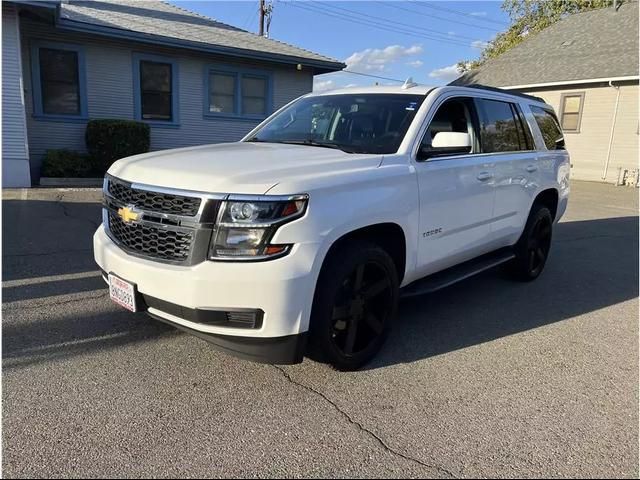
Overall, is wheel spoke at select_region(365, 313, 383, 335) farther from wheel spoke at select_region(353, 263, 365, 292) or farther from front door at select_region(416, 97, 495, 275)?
front door at select_region(416, 97, 495, 275)

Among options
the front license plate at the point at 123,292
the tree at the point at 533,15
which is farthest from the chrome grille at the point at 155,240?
the tree at the point at 533,15

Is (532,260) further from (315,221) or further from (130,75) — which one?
(130,75)

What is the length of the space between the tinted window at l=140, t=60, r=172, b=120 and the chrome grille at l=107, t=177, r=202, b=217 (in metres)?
11.0

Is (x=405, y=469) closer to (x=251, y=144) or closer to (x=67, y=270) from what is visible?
(x=251, y=144)

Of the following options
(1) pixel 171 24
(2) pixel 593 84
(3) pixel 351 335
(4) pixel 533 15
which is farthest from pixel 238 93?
(4) pixel 533 15

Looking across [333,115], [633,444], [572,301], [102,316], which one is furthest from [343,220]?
[572,301]

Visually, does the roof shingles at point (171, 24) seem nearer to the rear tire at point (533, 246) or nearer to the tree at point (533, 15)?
the rear tire at point (533, 246)

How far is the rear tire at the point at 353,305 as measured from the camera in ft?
9.90

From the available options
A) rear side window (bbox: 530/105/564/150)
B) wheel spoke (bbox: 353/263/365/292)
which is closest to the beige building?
rear side window (bbox: 530/105/564/150)

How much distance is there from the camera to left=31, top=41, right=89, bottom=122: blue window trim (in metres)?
11.5

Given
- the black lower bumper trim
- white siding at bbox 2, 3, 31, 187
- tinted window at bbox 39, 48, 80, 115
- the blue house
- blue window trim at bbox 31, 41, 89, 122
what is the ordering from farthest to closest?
tinted window at bbox 39, 48, 80, 115 → blue window trim at bbox 31, 41, 89, 122 → the blue house → white siding at bbox 2, 3, 31, 187 → the black lower bumper trim

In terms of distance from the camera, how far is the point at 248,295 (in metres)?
2.73

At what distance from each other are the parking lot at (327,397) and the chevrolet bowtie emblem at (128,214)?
3.27 feet

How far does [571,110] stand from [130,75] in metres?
16.6
